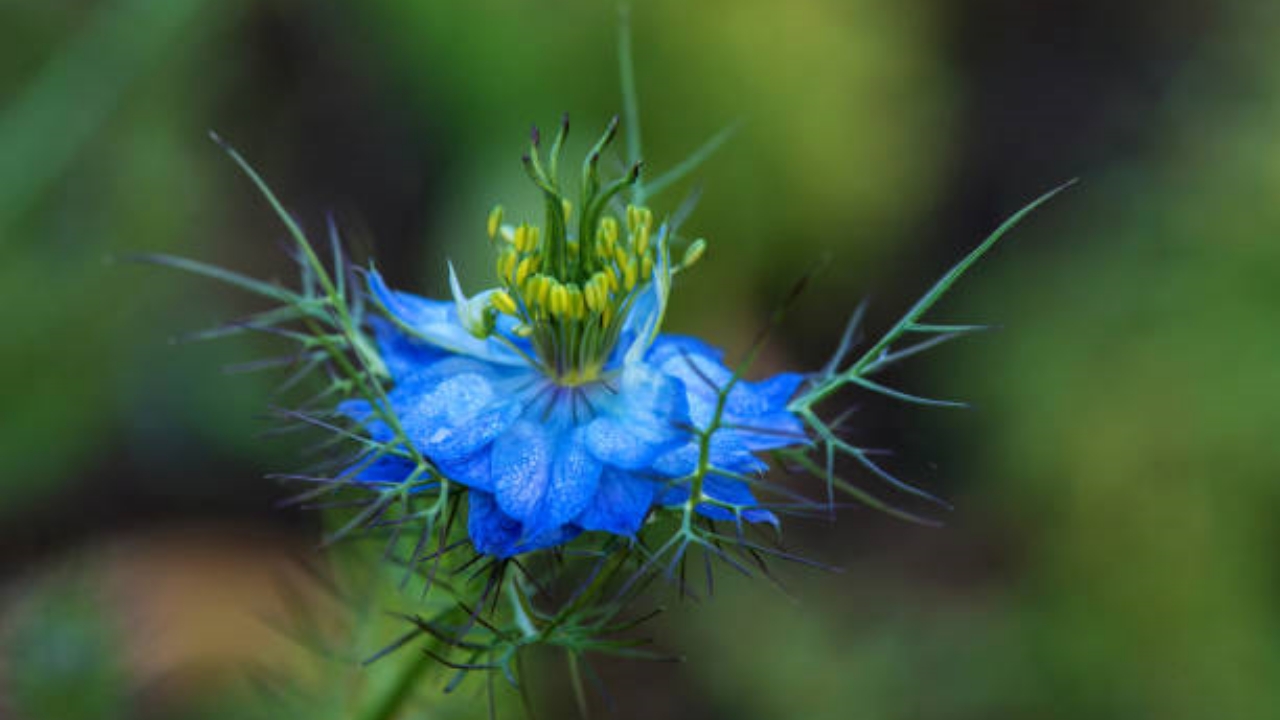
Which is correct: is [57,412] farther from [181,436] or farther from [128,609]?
[128,609]

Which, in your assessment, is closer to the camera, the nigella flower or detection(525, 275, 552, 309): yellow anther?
the nigella flower

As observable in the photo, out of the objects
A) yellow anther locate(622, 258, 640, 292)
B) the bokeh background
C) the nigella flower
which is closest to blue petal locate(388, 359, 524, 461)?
the nigella flower

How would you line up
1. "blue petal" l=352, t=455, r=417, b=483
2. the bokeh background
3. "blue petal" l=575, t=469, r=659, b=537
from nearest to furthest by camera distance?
"blue petal" l=575, t=469, r=659, b=537, "blue petal" l=352, t=455, r=417, b=483, the bokeh background

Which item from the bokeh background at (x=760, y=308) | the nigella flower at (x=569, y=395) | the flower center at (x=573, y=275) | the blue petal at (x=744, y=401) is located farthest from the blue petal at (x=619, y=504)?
the bokeh background at (x=760, y=308)

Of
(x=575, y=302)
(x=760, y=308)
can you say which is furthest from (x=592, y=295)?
(x=760, y=308)

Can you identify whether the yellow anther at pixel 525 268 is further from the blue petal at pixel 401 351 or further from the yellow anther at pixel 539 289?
the blue petal at pixel 401 351

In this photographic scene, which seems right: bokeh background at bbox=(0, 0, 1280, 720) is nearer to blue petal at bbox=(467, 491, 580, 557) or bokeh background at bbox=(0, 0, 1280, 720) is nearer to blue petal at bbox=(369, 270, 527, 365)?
blue petal at bbox=(369, 270, 527, 365)

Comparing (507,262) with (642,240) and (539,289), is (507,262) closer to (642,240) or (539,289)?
(539,289)
